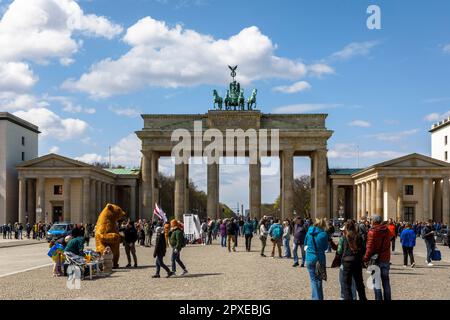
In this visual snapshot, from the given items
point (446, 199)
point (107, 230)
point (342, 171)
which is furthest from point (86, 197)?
point (107, 230)

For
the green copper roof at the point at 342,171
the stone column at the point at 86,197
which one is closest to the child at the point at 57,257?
the stone column at the point at 86,197

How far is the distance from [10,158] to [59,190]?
718cm

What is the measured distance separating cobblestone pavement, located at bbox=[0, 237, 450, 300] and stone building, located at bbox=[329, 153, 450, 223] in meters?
48.5

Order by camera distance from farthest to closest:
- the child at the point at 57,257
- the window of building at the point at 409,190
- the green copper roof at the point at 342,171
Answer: the green copper roof at the point at 342,171
the window of building at the point at 409,190
the child at the point at 57,257

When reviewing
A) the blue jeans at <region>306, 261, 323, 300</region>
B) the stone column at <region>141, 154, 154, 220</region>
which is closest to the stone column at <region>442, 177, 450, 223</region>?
the stone column at <region>141, 154, 154, 220</region>

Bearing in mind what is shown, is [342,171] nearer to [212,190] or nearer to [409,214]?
[409,214]

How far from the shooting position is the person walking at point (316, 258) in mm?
13305

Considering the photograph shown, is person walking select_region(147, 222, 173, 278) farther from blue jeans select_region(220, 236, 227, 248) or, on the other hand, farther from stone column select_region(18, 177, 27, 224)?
stone column select_region(18, 177, 27, 224)

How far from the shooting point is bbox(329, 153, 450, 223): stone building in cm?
7294

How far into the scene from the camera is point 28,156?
8500 cm

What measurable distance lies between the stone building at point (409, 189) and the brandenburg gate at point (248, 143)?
692 centimetres

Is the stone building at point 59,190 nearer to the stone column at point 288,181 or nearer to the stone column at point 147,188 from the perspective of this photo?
the stone column at point 147,188
